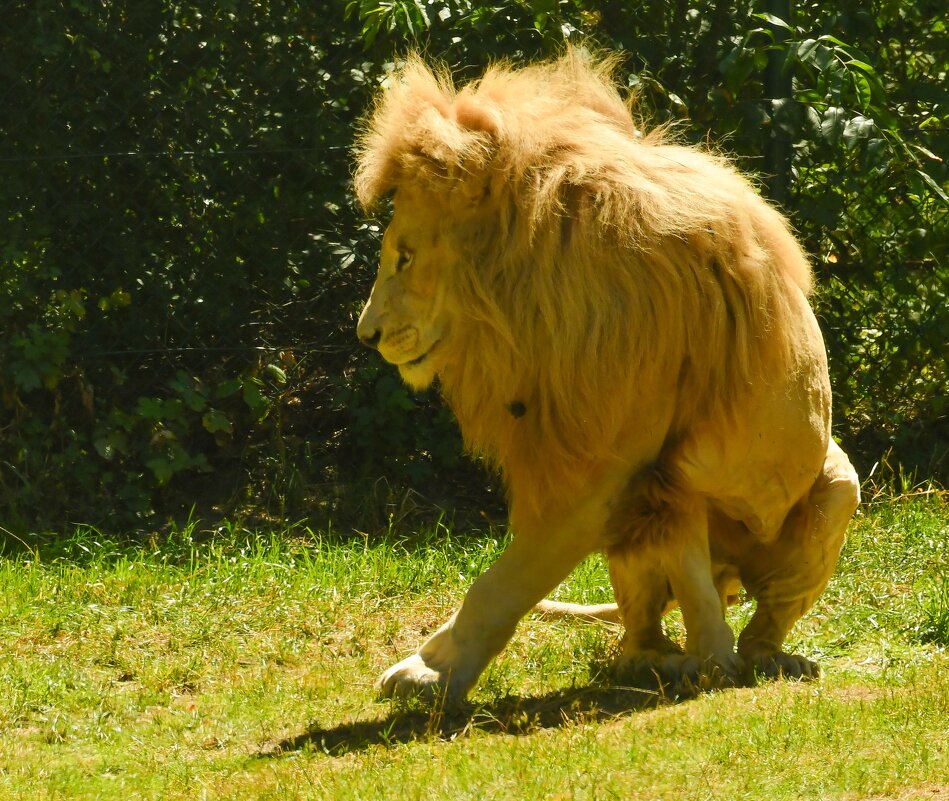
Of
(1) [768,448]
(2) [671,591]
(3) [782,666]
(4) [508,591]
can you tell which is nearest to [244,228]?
(2) [671,591]

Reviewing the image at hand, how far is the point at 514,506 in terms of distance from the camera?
13.0 feet

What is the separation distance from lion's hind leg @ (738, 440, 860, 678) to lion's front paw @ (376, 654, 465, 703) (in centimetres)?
88

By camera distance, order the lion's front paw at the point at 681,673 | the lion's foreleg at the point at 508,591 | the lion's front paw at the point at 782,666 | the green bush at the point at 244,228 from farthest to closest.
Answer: the green bush at the point at 244,228
the lion's front paw at the point at 782,666
the lion's front paw at the point at 681,673
the lion's foreleg at the point at 508,591

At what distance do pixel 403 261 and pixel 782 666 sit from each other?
1583 mm

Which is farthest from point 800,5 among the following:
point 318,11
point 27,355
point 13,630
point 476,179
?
point 13,630

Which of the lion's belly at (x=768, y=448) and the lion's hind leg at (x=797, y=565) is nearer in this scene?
the lion's belly at (x=768, y=448)

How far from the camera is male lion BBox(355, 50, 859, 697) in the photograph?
3725mm

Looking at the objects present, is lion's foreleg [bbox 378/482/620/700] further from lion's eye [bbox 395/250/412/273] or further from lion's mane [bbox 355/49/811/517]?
lion's eye [bbox 395/250/412/273]

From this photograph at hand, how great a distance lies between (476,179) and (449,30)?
104 inches

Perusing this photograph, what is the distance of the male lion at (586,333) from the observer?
12.2 ft

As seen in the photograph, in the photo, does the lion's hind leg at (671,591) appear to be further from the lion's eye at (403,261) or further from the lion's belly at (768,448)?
the lion's eye at (403,261)

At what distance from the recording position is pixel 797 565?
165 inches

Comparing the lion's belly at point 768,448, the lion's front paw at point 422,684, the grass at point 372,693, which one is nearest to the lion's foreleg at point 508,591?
the lion's front paw at point 422,684

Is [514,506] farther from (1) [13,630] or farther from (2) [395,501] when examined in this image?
(2) [395,501]
